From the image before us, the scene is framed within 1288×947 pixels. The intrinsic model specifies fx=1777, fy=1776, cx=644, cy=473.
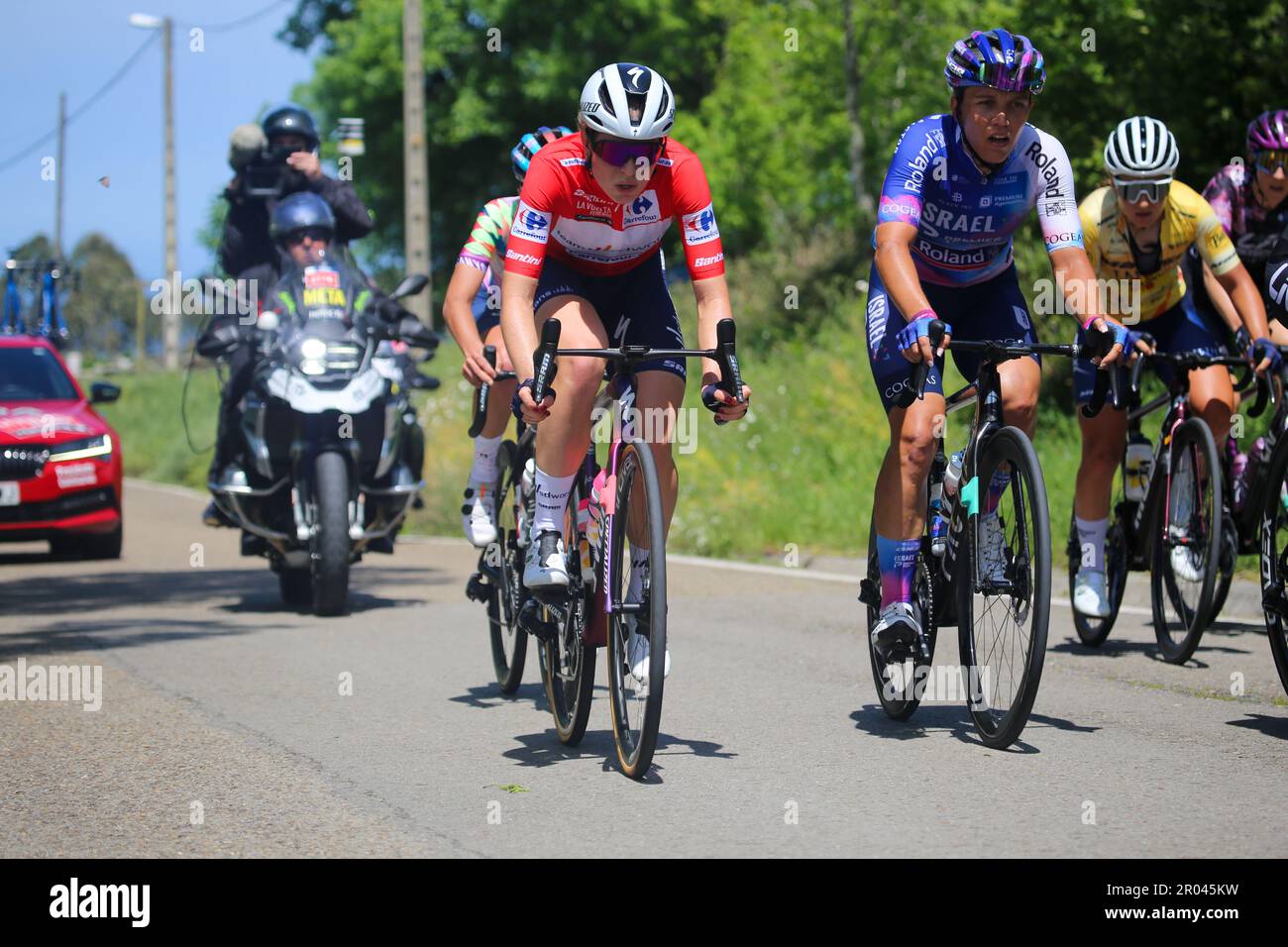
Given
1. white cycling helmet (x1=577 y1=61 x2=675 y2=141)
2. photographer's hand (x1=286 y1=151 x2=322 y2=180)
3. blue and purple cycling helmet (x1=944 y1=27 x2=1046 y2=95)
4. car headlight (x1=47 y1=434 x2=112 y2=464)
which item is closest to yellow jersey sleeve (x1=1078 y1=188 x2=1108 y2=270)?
blue and purple cycling helmet (x1=944 y1=27 x2=1046 y2=95)

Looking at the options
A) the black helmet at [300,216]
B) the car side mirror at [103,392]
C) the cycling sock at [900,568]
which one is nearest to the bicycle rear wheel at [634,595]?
the cycling sock at [900,568]

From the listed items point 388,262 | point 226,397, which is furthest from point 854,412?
point 388,262

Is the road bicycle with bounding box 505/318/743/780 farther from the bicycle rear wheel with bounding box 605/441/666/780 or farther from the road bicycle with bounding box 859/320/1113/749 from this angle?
the road bicycle with bounding box 859/320/1113/749

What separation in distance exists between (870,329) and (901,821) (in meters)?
2.24

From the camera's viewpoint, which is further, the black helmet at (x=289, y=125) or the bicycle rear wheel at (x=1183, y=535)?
the black helmet at (x=289, y=125)

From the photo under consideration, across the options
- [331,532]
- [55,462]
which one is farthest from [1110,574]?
[55,462]

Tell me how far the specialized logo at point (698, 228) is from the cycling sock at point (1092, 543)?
3.20 m

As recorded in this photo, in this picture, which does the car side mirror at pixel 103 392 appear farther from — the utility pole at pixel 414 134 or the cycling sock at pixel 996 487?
the cycling sock at pixel 996 487

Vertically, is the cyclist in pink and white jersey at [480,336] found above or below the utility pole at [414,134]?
below

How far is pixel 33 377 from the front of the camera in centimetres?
1552

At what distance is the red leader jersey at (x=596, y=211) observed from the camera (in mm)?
6043

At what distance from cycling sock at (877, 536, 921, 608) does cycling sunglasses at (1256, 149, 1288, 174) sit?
11.5ft

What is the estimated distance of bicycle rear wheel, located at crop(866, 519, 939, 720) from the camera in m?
6.39
